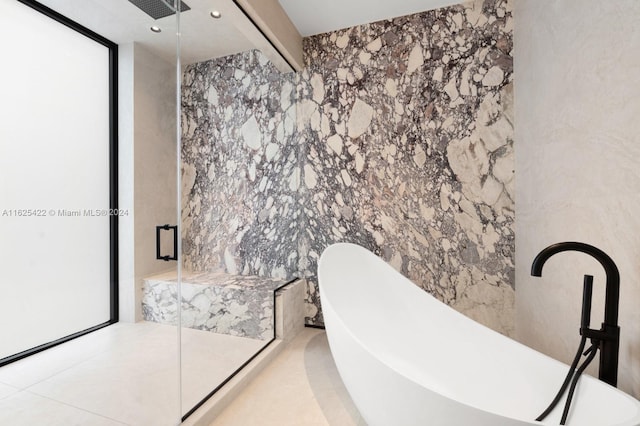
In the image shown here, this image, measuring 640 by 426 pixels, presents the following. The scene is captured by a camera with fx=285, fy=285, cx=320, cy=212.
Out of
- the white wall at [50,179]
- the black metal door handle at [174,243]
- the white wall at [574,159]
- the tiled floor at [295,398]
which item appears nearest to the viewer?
the white wall at [50,179]

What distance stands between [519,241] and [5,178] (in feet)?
8.46

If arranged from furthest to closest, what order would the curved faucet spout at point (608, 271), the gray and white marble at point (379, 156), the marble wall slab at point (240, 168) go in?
the gray and white marble at point (379, 156) → the marble wall slab at point (240, 168) → the curved faucet spout at point (608, 271)

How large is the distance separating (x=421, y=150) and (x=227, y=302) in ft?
5.98

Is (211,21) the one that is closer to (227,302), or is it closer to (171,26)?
(171,26)

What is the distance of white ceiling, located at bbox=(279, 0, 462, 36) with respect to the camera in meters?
2.13

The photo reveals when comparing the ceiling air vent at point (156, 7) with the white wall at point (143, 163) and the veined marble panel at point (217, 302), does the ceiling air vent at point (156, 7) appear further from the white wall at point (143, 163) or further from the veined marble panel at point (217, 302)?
the veined marble panel at point (217, 302)

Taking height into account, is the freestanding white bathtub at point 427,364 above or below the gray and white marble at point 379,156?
below

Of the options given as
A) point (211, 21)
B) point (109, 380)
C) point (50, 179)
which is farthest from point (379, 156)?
point (109, 380)

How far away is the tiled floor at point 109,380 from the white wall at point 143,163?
0.13 metres

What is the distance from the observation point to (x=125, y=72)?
1131 millimetres

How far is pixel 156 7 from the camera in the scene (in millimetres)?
1216

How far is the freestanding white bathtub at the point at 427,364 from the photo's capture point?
34.5 inches

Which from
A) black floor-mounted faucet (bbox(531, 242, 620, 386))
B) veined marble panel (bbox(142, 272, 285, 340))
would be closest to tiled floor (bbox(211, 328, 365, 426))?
veined marble panel (bbox(142, 272, 285, 340))

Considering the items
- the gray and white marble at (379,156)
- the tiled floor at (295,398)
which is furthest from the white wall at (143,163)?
the tiled floor at (295,398)
